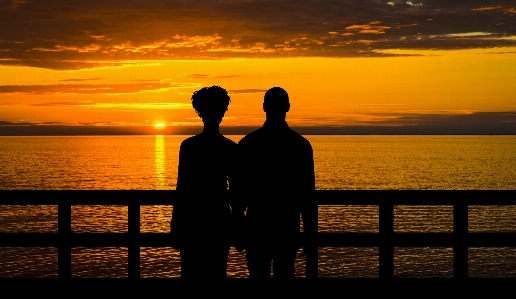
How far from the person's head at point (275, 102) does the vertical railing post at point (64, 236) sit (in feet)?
6.90

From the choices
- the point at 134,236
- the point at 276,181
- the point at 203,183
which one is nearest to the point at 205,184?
the point at 203,183

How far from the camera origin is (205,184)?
4840 mm

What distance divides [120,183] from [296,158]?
6889cm

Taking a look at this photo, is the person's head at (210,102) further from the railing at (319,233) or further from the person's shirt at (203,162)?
the railing at (319,233)

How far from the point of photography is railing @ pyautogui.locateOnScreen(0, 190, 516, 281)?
6.05m

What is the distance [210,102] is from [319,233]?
1.88 metres

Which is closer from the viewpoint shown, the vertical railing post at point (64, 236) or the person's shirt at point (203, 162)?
the person's shirt at point (203, 162)

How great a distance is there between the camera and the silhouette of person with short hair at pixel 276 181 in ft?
17.4

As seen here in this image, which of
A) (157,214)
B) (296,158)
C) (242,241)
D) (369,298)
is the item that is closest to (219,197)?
(242,241)

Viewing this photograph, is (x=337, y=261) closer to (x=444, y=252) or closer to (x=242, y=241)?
(x=444, y=252)

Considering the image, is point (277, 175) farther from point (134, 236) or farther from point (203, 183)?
point (134, 236)

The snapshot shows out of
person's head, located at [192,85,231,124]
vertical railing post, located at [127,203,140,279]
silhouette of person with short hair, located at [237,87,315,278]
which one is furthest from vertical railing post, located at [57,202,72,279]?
person's head, located at [192,85,231,124]

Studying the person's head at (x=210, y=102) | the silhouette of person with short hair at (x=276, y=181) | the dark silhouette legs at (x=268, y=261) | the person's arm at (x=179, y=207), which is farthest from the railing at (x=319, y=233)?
the person's head at (x=210, y=102)

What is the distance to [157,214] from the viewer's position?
42375 millimetres
